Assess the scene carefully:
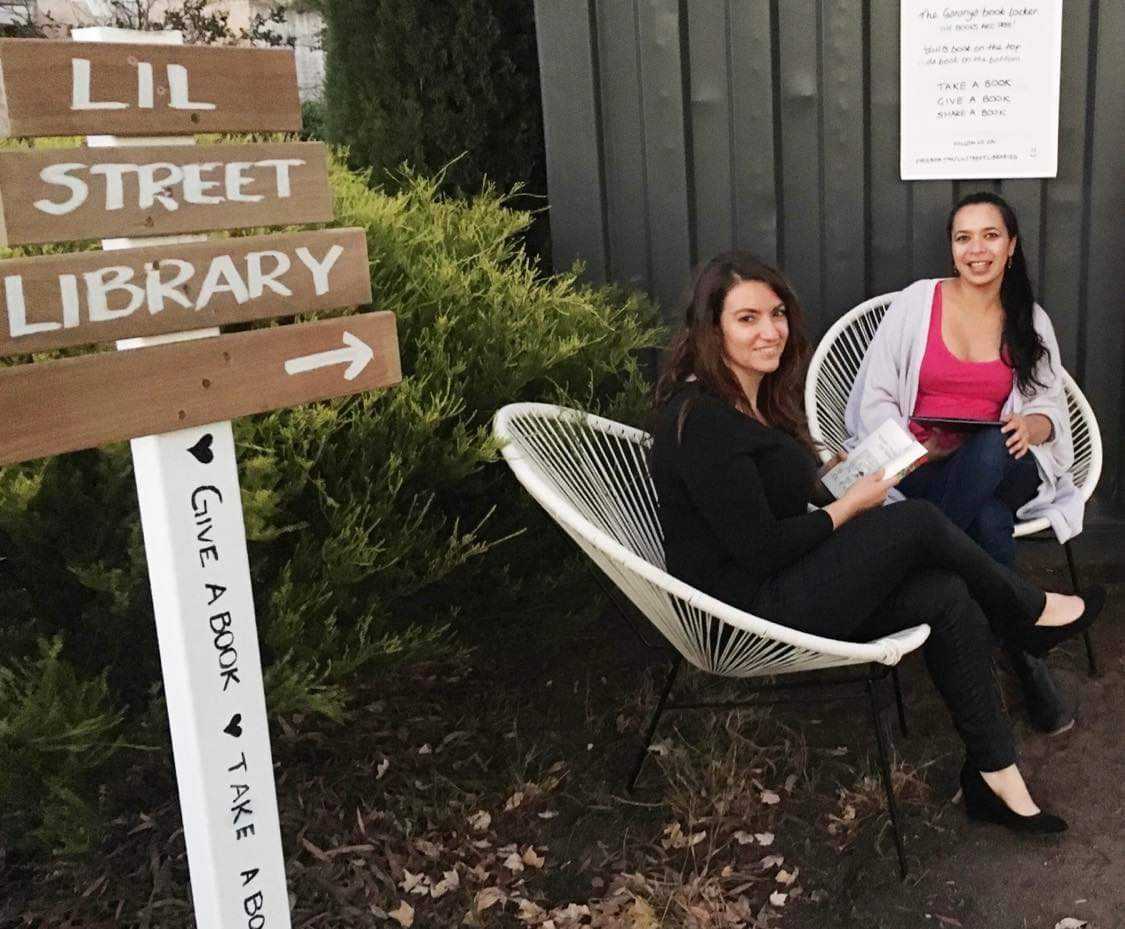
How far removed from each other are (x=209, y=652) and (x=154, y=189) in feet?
2.33

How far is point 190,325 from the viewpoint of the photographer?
5.81 ft

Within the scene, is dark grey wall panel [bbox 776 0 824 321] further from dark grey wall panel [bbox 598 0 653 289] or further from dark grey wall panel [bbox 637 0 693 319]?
dark grey wall panel [bbox 598 0 653 289]

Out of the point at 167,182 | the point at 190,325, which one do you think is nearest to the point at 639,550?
the point at 190,325

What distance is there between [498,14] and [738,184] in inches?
47.4

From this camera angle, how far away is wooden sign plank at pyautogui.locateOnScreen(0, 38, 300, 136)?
63.7 inches

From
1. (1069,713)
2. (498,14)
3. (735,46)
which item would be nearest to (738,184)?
(735,46)

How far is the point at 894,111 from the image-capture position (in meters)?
3.98

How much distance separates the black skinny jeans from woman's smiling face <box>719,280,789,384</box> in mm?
434

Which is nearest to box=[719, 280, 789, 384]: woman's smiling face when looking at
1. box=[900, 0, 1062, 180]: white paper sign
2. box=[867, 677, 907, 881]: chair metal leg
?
box=[867, 677, 907, 881]: chair metal leg

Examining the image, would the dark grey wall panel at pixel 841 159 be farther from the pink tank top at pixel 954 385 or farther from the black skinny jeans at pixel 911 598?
the black skinny jeans at pixel 911 598

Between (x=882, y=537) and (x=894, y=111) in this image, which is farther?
(x=894, y=111)

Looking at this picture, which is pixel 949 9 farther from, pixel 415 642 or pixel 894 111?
pixel 415 642

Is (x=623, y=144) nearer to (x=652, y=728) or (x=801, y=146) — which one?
(x=801, y=146)

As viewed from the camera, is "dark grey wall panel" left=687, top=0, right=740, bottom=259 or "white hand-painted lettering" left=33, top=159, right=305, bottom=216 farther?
"dark grey wall panel" left=687, top=0, right=740, bottom=259
